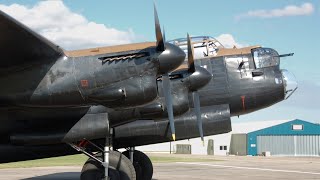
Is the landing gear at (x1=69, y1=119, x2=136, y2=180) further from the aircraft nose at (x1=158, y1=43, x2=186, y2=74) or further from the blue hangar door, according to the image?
the blue hangar door

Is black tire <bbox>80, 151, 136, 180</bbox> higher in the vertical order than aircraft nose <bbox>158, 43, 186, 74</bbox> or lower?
lower

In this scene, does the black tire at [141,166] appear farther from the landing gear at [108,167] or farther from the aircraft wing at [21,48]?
the aircraft wing at [21,48]

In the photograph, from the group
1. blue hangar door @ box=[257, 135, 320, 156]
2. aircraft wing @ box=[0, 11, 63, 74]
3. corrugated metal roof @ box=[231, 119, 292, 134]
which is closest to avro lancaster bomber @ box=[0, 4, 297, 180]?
aircraft wing @ box=[0, 11, 63, 74]

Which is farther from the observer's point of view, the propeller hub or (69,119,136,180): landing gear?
the propeller hub

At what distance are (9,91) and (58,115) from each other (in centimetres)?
189

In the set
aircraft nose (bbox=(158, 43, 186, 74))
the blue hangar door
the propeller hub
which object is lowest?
the blue hangar door

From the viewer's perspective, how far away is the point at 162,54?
10.9 metres

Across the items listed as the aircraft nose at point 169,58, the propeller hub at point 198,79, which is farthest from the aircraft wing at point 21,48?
the propeller hub at point 198,79

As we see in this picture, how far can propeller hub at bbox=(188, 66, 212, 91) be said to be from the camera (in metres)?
13.1

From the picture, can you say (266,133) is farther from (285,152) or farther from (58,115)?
(58,115)

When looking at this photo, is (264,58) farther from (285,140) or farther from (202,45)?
(285,140)

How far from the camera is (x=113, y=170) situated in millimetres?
12555

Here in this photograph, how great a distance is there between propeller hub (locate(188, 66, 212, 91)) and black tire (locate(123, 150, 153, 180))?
164 inches

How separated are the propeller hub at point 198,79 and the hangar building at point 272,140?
48.9 m
